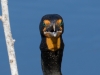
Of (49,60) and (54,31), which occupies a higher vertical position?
(54,31)

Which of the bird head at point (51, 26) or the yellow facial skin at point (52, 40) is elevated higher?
the bird head at point (51, 26)

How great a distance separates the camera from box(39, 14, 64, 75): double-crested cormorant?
130 centimetres

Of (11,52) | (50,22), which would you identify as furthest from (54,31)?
(11,52)

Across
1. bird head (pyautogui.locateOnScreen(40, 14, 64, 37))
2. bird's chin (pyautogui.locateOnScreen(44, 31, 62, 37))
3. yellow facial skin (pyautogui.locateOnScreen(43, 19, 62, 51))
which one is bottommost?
yellow facial skin (pyautogui.locateOnScreen(43, 19, 62, 51))

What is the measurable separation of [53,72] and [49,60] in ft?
0.25

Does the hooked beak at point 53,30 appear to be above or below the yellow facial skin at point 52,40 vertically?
above

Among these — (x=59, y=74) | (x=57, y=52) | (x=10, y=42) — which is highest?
(x=10, y=42)

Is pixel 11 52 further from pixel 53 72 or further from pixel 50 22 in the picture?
pixel 53 72

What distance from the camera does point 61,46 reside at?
4.52ft

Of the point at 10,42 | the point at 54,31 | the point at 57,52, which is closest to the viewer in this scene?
the point at 10,42

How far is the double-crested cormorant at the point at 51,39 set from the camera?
130 centimetres

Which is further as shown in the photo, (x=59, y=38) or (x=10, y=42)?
(x=59, y=38)

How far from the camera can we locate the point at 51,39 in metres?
1.33

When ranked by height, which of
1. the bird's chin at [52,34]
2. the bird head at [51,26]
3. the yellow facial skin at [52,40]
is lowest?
the yellow facial skin at [52,40]
